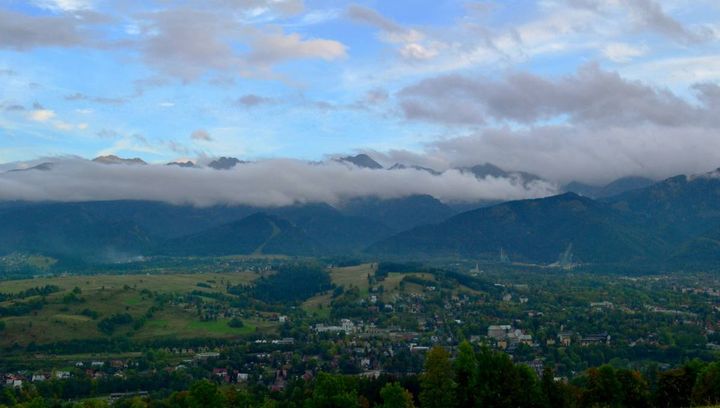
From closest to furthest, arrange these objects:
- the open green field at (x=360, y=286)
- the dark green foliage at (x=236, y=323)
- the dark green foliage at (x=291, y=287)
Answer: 1. the dark green foliage at (x=236, y=323)
2. the open green field at (x=360, y=286)
3. the dark green foliage at (x=291, y=287)

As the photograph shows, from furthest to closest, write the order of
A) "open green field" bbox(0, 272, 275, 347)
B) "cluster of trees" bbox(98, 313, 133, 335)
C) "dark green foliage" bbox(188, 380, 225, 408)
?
"cluster of trees" bbox(98, 313, 133, 335)
"open green field" bbox(0, 272, 275, 347)
"dark green foliage" bbox(188, 380, 225, 408)

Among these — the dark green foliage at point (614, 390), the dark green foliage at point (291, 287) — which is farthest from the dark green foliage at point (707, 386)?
the dark green foliage at point (291, 287)

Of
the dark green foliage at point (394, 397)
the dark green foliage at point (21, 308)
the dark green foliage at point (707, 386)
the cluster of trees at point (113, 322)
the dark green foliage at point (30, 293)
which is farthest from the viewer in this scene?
the dark green foliage at point (30, 293)

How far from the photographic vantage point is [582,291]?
556 feet

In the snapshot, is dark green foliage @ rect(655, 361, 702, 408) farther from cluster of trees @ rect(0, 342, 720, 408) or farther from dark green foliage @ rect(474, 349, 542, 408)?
dark green foliage @ rect(474, 349, 542, 408)

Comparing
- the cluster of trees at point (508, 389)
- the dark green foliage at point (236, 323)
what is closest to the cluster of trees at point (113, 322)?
the dark green foliage at point (236, 323)

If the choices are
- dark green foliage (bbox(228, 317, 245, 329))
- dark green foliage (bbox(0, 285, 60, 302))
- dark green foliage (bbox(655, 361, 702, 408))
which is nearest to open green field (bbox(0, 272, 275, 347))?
dark green foliage (bbox(228, 317, 245, 329))

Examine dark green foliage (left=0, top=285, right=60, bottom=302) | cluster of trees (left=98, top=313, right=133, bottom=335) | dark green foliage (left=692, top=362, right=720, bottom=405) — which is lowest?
cluster of trees (left=98, top=313, right=133, bottom=335)

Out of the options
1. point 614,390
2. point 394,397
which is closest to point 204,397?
point 394,397

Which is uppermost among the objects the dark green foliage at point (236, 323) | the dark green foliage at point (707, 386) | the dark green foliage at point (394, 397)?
the dark green foliage at point (707, 386)

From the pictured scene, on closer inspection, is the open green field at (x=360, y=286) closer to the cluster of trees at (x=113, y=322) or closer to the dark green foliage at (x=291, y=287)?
the dark green foliage at (x=291, y=287)

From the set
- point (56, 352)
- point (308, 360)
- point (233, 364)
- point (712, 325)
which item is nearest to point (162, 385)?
point (233, 364)

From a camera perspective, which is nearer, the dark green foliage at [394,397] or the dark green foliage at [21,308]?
the dark green foliage at [394,397]

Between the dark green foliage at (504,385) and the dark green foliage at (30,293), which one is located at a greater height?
the dark green foliage at (504,385)
